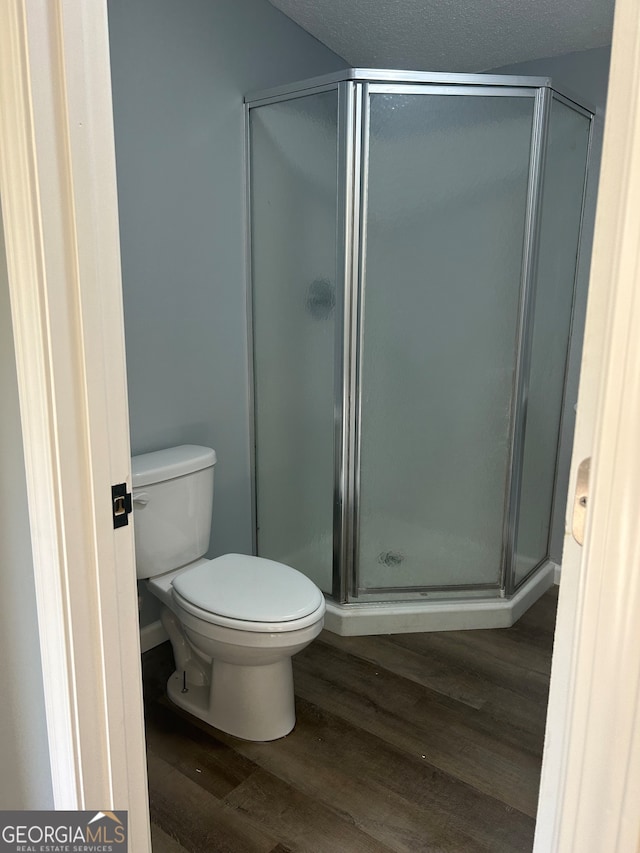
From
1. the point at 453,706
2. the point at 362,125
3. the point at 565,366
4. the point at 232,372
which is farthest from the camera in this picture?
the point at 565,366

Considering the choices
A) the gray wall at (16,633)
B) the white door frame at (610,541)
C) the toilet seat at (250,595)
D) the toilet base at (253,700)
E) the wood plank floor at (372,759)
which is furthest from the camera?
the toilet base at (253,700)

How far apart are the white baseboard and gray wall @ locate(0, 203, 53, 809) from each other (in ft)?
3.55

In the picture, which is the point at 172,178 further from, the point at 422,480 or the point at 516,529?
the point at 516,529

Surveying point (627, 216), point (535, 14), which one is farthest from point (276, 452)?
point (627, 216)

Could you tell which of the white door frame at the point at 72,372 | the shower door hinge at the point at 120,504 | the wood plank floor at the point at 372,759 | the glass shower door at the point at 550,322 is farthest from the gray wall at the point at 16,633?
the glass shower door at the point at 550,322

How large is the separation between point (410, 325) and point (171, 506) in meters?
1.09

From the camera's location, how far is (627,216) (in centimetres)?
59

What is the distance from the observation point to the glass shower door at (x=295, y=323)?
7.50 ft

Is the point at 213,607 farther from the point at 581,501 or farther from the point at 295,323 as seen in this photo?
the point at 581,501

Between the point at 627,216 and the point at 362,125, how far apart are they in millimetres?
1751

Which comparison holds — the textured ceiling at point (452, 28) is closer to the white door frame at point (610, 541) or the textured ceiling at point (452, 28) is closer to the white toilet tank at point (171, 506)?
the white toilet tank at point (171, 506)

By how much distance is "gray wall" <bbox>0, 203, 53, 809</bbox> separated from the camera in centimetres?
103

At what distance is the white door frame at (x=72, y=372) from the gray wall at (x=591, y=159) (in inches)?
81.7

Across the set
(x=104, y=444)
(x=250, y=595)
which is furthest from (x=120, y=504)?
(x=250, y=595)
